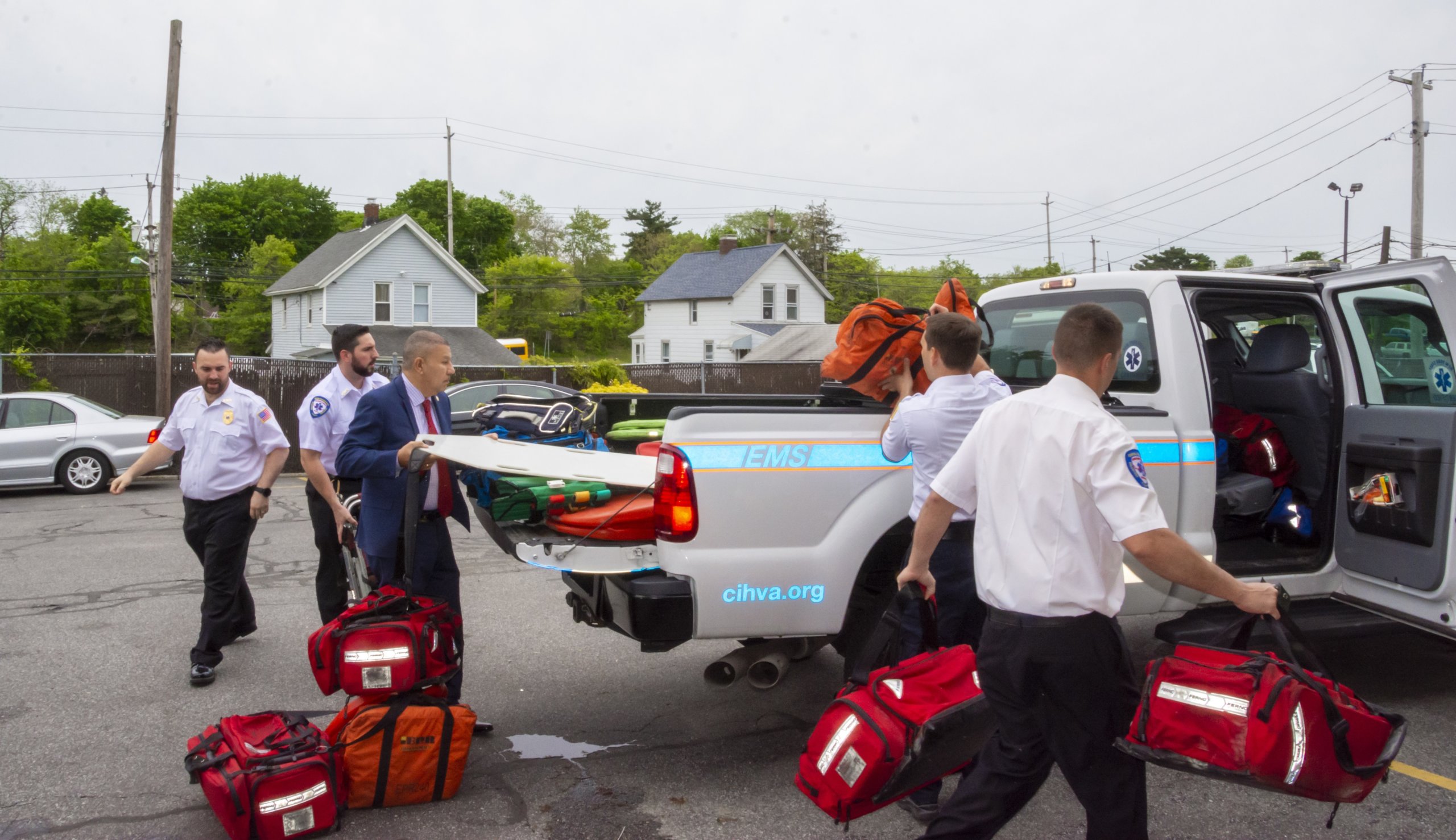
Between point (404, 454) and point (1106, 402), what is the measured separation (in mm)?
3381

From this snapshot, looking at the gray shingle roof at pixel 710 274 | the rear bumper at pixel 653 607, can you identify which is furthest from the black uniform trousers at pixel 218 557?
the gray shingle roof at pixel 710 274

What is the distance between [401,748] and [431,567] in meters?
0.92

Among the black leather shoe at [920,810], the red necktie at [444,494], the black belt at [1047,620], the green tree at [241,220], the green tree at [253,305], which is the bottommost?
the black leather shoe at [920,810]

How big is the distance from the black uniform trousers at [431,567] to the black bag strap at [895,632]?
1.93 metres

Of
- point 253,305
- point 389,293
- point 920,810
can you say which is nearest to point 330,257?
point 389,293

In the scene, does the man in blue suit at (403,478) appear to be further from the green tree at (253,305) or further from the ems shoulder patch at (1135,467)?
the green tree at (253,305)

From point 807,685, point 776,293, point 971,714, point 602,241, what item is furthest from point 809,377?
point 602,241

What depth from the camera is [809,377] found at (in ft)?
99.9

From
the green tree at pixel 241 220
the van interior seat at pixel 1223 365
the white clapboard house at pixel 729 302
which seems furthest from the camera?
the green tree at pixel 241 220

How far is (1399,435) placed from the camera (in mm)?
4887

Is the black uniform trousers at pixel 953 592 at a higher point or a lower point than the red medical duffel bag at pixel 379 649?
higher

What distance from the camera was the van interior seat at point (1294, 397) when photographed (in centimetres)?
536

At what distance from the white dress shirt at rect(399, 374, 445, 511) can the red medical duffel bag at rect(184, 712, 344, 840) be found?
1110 millimetres

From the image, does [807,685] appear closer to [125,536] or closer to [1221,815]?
[1221,815]
